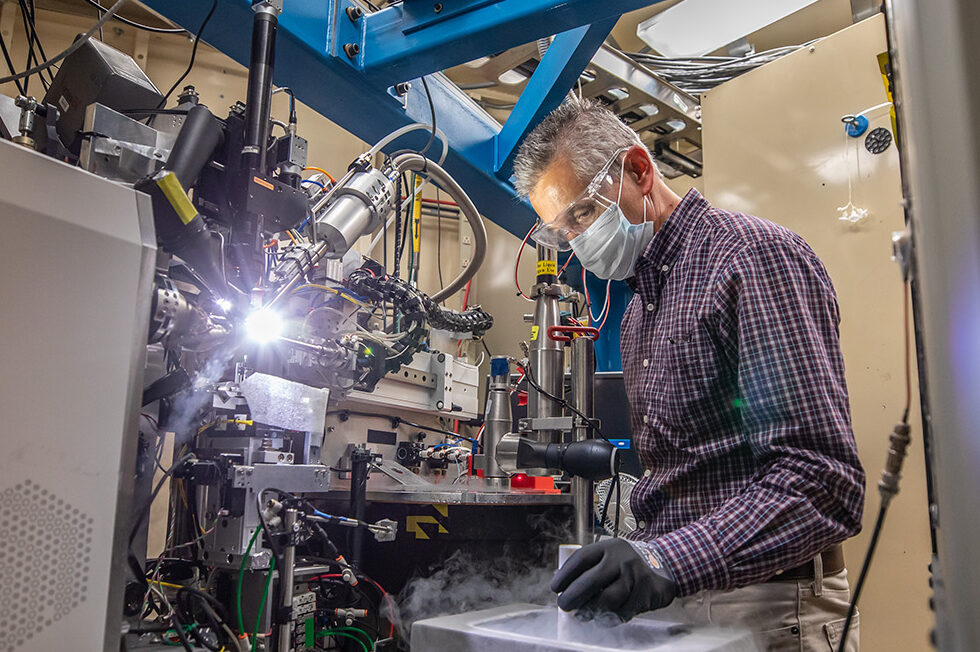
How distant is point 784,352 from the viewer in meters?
1.10

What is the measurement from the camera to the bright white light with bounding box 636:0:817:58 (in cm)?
246

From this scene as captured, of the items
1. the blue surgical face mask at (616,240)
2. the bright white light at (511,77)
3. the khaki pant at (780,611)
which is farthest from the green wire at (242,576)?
the bright white light at (511,77)

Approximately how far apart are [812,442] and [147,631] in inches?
40.9

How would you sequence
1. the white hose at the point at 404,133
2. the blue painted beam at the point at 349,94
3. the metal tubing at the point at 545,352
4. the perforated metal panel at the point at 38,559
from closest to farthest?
the perforated metal panel at the point at 38,559
the blue painted beam at the point at 349,94
the white hose at the point at 404,133
the metal tubing at the point at 545,352

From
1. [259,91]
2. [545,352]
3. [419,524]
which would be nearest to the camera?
[259,91]

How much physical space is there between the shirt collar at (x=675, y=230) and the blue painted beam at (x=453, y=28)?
0.43 metres

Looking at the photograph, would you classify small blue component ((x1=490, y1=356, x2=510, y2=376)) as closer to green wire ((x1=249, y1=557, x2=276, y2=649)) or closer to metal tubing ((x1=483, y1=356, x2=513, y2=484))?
metal tubing ((x1=483, y1=356, x2=513, y2=484))

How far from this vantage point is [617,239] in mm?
1513

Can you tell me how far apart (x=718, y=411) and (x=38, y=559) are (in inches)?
40.9

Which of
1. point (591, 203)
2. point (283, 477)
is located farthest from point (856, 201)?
point (283, 477)

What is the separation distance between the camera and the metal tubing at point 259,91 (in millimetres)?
1113

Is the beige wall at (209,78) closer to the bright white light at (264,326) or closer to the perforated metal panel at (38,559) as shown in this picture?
the bright white light at (264,326)

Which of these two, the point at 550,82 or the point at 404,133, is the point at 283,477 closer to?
the point at 404,133

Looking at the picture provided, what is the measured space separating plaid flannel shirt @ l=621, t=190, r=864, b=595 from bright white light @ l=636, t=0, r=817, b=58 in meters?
1.45
